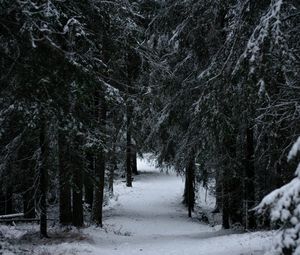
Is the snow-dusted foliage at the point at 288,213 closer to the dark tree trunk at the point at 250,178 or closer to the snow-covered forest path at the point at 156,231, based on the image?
the snow-covered forest path at the point at 156,231

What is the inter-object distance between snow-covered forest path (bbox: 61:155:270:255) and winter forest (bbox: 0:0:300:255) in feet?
0.36

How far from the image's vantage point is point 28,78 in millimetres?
8195

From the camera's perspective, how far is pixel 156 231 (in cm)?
1953

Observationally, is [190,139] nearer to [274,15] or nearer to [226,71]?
[226,71]

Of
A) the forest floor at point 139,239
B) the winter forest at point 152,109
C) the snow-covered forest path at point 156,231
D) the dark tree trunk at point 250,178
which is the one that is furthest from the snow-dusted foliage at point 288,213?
the dark tree trunk at point 250,178

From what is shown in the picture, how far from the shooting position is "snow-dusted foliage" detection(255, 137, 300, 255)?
4.58 metres

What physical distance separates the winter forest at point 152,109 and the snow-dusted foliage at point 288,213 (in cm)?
1

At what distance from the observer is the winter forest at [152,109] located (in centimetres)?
827

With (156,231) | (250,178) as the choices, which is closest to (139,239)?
(156,231)

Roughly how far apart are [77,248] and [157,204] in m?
17.8

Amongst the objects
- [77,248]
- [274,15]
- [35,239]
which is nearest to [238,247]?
A: [77,248]

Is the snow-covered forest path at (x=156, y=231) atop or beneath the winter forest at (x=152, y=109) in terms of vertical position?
beneath

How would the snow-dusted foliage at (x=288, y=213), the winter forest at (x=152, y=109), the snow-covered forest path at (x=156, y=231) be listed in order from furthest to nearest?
the snow-covered forest path at (x=156, y=231)
the winter forest at (x=152, y=109)
the snow-dusted foliage at (x=288, y=213)

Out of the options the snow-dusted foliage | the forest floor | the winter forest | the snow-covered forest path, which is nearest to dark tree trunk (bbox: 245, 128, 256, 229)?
the winter forest
